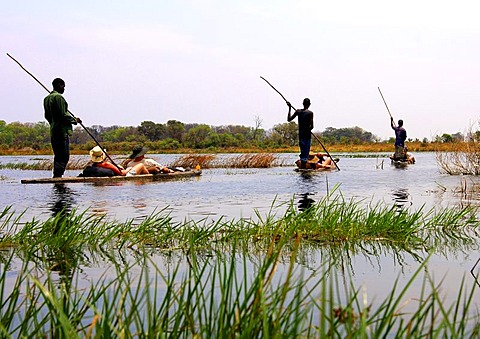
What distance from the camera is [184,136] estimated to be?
10775 centimetres

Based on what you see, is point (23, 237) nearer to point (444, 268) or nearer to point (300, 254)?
point (300, 254)

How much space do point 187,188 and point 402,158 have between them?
1956 centimetres

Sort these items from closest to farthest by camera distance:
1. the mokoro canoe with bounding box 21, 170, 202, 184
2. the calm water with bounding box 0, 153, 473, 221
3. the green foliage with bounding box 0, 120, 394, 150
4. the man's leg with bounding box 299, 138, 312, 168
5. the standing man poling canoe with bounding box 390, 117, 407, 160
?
the calm water with bounding box 0, 153, 473, 221, the mokoro canoe with bounding box 21, 170, 202, 184, the man's leg with bounding box 299, 138, 312, 168, the standing man poling canoe with bounding box 390, 117, 407, 160, the green foliage with bounding box 0, 120, 394, 150

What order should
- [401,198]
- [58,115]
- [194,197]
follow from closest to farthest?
[401,198]
[194,197]
[58,115]

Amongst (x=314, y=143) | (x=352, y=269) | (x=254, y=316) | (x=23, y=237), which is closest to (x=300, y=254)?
(x=352, y=269)

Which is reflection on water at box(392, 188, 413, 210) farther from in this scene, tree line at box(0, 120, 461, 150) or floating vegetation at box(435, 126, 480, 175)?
tree line at box(0, 120, 461, 150)

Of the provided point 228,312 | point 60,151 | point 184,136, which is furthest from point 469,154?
point 184,136

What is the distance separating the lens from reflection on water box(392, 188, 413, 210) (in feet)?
38.0

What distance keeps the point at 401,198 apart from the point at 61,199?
6.71m

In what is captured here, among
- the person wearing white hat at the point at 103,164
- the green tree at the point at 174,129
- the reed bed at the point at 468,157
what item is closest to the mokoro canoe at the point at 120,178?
the person wearing white hat at the point at 103,164

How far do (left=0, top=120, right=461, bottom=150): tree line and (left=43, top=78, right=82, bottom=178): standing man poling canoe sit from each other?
18.9 meters

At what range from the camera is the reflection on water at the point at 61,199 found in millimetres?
11116

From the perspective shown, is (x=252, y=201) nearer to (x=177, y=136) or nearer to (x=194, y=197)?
(x=194, y=197)

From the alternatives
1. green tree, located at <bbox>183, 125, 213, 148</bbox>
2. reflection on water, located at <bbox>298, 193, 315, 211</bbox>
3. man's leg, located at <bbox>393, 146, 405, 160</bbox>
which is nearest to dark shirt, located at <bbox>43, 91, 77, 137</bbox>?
reflection on water, located at <bbox>298, 193, 315, 211</bbox>
